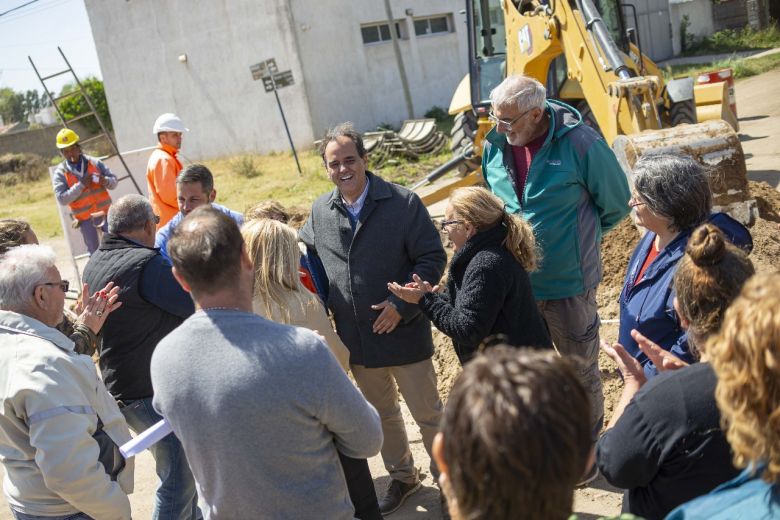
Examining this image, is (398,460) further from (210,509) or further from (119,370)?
(210,509)

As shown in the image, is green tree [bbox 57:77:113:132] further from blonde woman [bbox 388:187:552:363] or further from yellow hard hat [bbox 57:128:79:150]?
blonde woman [bbox 388:187:552:363]

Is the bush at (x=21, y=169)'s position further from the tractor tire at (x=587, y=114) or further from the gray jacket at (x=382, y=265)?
the gray jacket at (x=382, y=265)

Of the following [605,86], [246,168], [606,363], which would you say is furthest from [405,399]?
[246,168]

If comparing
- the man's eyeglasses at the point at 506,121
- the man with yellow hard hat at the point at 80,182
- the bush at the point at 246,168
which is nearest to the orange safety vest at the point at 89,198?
the man with yellow hard hat at the point at 80,182

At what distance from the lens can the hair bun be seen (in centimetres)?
230

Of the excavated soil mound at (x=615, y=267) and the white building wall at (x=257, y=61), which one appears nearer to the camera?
the excavated soil mound at (x=615, y=267)

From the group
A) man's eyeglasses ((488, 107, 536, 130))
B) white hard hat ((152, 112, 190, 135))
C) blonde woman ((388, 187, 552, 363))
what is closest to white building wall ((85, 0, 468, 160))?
white hard hat ((152, 112, 190, 135))

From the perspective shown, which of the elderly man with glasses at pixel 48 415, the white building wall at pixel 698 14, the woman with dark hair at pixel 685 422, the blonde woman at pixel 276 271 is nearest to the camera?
the woman with dark hair at pixel 685 422

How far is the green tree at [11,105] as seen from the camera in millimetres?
96938

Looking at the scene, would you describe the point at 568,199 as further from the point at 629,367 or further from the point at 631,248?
the point at 631,248

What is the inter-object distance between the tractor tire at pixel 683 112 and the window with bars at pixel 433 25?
18.2 metres

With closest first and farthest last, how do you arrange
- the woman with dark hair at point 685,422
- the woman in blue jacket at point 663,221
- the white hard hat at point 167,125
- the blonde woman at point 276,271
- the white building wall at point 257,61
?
the woman with dark hair at point 685,422 < the woman in blue jacket at point 663,221 < the blonde woman at point 276,271 < the white hard hat at point 167,125 < the white building wall at point 257,61

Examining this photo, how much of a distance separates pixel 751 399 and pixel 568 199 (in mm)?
2652

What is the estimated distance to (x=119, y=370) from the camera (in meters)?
3.80
